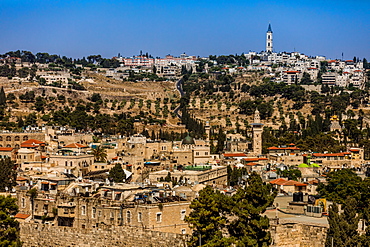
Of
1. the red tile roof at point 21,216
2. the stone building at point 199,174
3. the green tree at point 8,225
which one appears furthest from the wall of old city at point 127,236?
the stone building at point 199,174

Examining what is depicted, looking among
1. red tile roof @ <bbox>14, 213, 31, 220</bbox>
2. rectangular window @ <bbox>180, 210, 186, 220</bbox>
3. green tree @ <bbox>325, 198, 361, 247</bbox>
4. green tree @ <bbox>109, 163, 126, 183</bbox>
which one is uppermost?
green tree @ <bbox>325, 198, 361, 247</bbox>

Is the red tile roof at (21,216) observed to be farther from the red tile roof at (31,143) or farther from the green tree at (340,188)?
the red tile roof at (31,143)

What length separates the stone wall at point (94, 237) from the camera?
76.9 ft

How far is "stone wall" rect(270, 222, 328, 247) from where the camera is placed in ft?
69.3

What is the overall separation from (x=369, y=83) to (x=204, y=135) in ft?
247

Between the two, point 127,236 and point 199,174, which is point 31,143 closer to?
point 199,174

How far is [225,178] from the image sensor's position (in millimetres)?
54781

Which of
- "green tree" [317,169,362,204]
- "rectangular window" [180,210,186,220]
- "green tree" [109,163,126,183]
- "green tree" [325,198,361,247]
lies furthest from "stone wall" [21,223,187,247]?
"green tree" [109,163,126,183]

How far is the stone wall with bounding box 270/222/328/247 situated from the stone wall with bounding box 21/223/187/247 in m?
3.70

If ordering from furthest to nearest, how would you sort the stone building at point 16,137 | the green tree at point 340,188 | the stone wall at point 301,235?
the stone building at point 16,137, the green tree at point 340,188, the stone wall at point 301,235

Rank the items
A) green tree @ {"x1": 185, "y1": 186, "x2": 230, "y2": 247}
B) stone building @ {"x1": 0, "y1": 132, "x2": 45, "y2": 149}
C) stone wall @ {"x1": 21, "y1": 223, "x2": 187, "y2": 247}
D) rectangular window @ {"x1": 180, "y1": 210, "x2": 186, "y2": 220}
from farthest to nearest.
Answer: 1. stone building @ {"x1": 0, "y1": 132, "x2": 45, "y2": 149}
2. rectangular window @ {"x1": 180, "y1": 210, "x2": 186, "y2": 220}
3. stone wall @ {"x1": 21, "y1": 223, "x2": 187, "y2": 247}
4. green tree @ {"x1": 185, "y1": 186, "x2": 230, "y2": 247}

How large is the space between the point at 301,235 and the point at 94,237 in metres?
8.65

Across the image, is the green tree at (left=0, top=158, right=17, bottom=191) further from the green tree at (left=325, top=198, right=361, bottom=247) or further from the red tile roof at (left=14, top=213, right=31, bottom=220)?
the green tree at (left=325, top=198, right=361, bottom=247)

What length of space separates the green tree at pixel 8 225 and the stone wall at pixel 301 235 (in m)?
11.2
